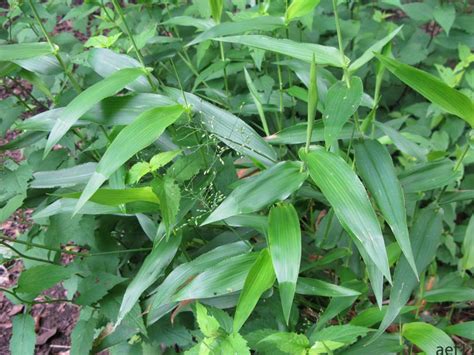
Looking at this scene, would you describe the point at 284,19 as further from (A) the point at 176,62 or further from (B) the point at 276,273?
(A) the point at 176,62

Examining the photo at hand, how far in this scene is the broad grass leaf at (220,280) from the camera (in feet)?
3.56

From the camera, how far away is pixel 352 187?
914 millimetres

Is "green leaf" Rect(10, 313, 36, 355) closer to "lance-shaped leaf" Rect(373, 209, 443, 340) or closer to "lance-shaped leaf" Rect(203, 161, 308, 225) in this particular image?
"lance-shaped leaf" Rect(203, 161, 308, 225)

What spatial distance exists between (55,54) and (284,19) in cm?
57

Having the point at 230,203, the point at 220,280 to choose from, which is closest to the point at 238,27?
the point at 230,203

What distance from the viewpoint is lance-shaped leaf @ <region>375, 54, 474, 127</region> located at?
37.6 inches

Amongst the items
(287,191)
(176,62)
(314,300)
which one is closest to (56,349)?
(314,300)

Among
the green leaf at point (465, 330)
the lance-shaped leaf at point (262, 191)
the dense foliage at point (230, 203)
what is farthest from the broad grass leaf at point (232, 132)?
the green leaf at point (465, 330)

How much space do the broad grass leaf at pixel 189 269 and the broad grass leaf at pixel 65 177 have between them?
0.35m

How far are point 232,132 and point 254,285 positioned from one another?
0.36m

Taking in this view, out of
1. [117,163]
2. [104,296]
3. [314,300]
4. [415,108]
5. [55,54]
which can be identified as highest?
[55,54]

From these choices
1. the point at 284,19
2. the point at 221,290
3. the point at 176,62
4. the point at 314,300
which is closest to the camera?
the point at 221,290

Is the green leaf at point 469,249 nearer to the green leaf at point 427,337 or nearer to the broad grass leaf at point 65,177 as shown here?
the green leaf at point 427,337

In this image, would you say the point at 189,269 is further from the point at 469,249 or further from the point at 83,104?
the point at 469,249
